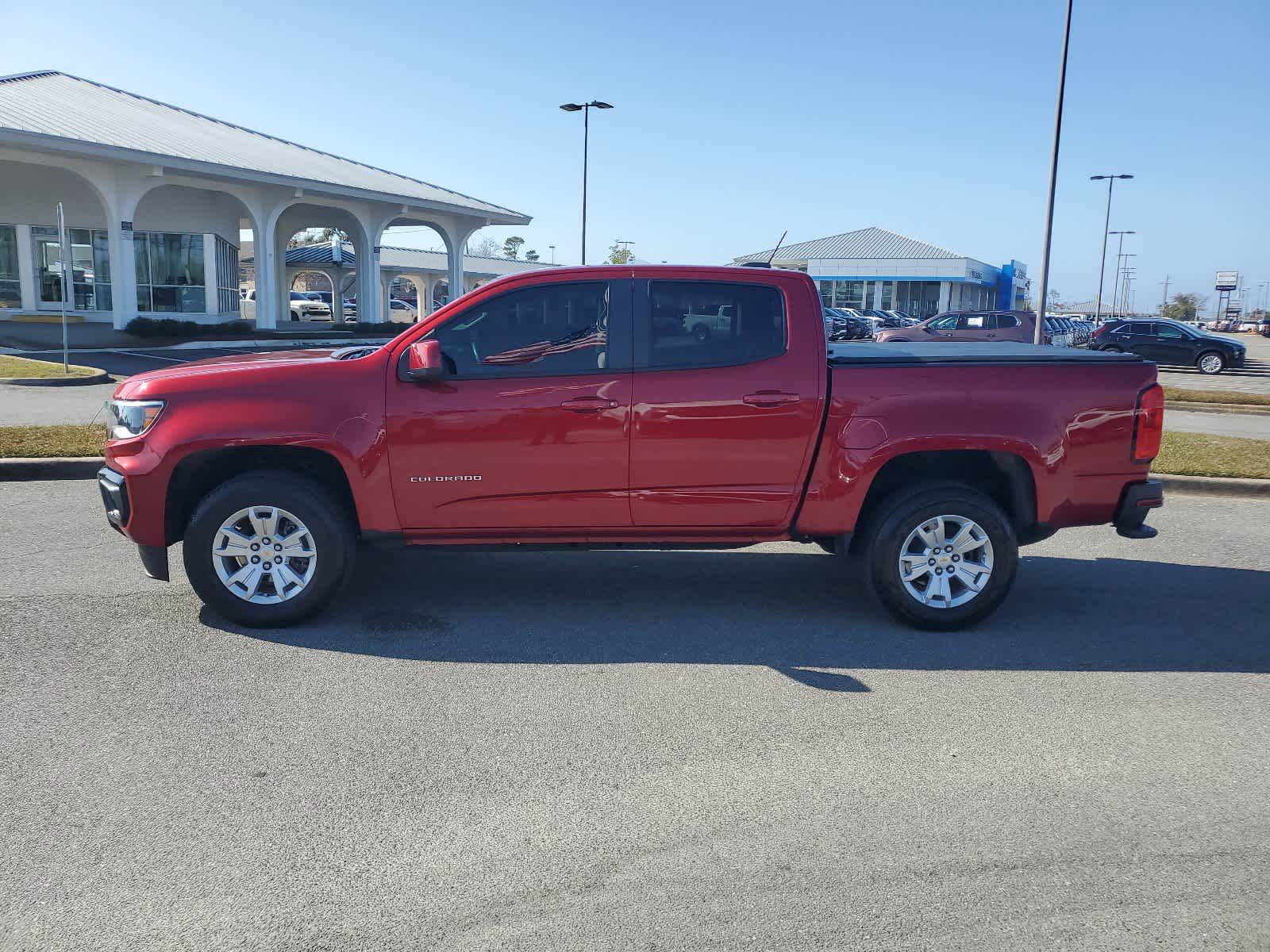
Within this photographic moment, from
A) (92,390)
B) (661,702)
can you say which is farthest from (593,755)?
(92,390)

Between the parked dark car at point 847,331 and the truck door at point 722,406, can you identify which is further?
the parked dark car at point 847,331

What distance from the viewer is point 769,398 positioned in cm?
552

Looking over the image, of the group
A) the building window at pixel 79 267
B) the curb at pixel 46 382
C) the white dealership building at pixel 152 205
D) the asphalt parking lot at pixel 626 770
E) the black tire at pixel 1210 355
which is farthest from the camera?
the black tire at pixel 1210 355

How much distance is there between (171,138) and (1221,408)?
84.6 ft

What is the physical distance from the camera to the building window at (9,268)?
92.7 ft

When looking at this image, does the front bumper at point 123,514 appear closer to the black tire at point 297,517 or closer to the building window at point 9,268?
the black tire at point 297,517

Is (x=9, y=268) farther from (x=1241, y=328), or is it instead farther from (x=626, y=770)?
(x=1241, y=328)

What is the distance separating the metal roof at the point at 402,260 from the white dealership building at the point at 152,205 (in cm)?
1070

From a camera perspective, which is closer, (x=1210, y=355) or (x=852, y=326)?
(x=1210, y=355)

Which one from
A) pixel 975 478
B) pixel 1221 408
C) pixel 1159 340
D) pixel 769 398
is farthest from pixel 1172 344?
pixel 769 398

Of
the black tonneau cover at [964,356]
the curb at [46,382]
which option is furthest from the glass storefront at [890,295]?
the black tonneau cover at [964,356]

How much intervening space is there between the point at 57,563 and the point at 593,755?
4422mm

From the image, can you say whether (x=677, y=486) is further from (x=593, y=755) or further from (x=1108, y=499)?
(x=1108, y=499)

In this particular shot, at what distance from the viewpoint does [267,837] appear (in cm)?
343
